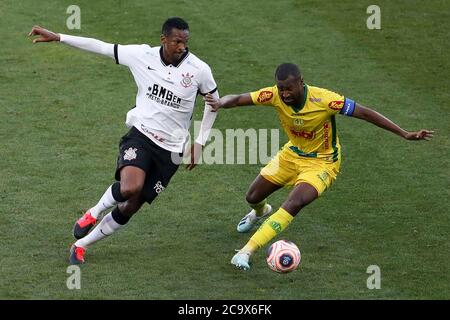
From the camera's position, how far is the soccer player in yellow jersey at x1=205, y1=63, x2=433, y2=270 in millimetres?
11555

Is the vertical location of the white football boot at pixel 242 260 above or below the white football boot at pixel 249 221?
below

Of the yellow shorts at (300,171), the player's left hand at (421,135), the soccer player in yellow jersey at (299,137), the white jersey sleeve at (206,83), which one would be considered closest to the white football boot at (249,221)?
the soccer player in yellow jersey at (299,137)

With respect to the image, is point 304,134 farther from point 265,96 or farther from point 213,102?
point 213,102

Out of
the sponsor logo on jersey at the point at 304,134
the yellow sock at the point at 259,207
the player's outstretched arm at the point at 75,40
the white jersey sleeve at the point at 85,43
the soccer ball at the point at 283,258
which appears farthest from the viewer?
the yellow sock at the point at 259,207

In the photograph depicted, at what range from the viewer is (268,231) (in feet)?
37.6

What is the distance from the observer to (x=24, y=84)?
1788 centimetres

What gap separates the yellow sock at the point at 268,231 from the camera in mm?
11430

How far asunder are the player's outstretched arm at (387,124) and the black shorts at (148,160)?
221 centimetres

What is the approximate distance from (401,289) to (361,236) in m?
1.65

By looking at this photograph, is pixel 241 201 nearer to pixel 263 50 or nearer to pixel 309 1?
pixel 263 50

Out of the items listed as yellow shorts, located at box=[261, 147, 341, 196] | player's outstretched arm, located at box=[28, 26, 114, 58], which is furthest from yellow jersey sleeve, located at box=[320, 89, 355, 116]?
player's outstretched arm, located at box=[28, 26, 114, 58]

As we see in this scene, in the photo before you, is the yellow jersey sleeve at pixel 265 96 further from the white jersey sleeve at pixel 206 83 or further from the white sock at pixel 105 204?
the white sock at pixel 105 204

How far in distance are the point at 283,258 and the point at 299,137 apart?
1836 mm

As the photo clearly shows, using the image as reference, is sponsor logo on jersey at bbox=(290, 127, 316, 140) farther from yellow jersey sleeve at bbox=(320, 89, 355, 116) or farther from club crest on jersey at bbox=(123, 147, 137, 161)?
club crest on jersey at bbox=(123, 147, 137, 161)
